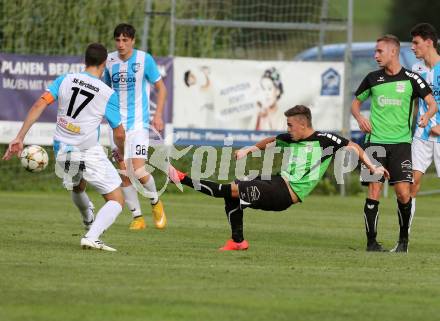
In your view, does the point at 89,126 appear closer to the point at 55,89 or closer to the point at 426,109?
the point at 55,89

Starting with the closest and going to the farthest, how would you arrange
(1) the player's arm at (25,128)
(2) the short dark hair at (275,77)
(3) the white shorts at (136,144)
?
(1) the player's arm at (25,128)
(3) the white shorts at (136,144)
(2) the short dark hair at (275,77)

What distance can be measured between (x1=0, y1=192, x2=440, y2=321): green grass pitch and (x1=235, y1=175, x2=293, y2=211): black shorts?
0.47 metres

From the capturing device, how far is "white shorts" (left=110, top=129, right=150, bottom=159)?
551 inches

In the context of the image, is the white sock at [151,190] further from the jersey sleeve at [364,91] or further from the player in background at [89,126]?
the jersey sleeve at [364,91]

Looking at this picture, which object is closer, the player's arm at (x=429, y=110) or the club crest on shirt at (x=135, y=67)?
the player's arm at (x=429, y=110)

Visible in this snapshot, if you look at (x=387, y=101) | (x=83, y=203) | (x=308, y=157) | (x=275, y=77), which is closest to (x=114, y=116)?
(x=83, y=203)

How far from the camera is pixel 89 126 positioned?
10945 mm

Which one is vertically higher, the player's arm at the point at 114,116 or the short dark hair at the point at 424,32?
the short dark hair at the point at 424,32

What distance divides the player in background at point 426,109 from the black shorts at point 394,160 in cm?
57

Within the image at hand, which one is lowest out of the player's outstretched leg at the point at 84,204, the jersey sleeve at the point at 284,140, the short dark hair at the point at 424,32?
the player's outstretched leg at the point at 84,204

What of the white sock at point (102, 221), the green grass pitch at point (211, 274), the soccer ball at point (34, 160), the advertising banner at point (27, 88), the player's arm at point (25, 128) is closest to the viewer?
the green grass pitch at point (211, 274)

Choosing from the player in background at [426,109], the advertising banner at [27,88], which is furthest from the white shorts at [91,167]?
the advertising banner at [27,88]

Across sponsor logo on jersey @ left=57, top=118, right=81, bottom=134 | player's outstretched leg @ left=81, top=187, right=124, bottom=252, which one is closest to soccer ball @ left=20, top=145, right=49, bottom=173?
sponsor logo on jersey @ left=57, top=118, right=81, bottom=134

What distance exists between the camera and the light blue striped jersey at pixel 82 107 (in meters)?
10.8
